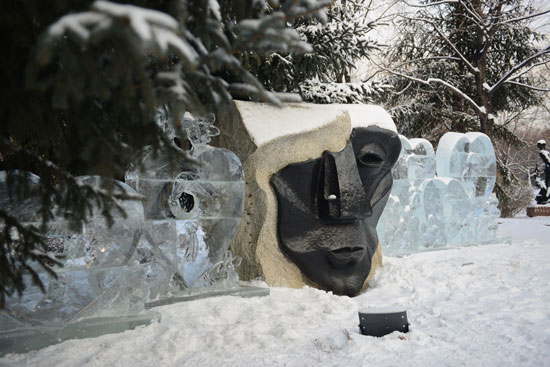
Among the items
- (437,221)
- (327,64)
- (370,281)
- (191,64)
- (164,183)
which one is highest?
(327,64)

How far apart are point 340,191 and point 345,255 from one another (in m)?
0.61

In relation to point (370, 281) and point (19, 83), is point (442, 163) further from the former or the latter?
point (19, 83)

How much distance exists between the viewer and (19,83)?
1.58 m

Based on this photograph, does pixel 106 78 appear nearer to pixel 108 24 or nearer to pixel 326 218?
pixel 108 24

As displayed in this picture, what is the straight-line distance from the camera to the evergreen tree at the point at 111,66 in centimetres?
122

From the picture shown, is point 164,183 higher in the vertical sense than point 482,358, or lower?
higher

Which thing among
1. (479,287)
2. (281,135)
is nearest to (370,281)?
(479,287)

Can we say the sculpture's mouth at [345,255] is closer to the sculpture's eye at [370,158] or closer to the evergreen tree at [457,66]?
the sculpture's eye at [370,158]

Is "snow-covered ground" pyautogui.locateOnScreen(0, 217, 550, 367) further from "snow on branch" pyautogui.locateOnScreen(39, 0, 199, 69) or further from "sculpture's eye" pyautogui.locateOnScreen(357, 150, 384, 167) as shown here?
"snow on branch" pyautogui.locateOnScreen(39, 0, 199, 69)

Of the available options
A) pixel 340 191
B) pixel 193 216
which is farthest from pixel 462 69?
pixel 193 216

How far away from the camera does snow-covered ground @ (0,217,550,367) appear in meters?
2.85

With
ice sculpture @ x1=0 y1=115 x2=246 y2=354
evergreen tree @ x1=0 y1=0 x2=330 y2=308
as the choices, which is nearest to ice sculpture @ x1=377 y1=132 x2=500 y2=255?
ice sculpture @ x1=0 y1=115 x2=246 y2=354

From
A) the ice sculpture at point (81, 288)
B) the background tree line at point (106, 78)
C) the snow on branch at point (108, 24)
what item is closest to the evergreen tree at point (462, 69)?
the ice sculpture at point (81, 288)

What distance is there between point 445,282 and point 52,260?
375 centimetres
